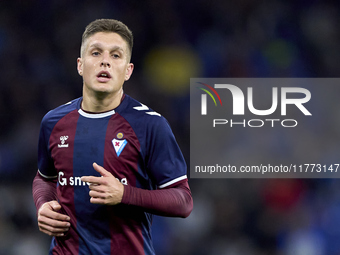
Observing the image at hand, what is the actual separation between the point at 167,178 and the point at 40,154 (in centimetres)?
78

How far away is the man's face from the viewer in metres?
2.12

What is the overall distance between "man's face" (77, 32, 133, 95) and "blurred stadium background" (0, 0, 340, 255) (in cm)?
264

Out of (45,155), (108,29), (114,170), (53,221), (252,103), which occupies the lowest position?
(53,221)

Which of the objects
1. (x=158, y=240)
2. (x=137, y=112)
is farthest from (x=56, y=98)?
(x=137, y=112)

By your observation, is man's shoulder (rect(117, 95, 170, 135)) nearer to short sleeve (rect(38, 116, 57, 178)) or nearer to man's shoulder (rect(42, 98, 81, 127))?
man's shoulder (rect(42, 98, 81, 127))

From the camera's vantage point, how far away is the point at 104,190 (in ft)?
5.98

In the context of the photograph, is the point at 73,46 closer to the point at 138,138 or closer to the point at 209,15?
the point at 209,15

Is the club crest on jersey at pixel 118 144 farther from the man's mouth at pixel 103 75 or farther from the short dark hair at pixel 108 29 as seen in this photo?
the short dark hair at pixel 108 29

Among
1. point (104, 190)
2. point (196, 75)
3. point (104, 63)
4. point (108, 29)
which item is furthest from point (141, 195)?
point (196, 75)

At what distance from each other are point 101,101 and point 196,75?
9.36ft

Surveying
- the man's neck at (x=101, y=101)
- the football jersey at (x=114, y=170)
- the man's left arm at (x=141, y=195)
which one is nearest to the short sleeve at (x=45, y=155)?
the football jersey at (x=114, y=170)

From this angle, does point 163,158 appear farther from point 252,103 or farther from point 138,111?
point 252,103

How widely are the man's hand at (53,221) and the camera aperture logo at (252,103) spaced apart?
3015mm

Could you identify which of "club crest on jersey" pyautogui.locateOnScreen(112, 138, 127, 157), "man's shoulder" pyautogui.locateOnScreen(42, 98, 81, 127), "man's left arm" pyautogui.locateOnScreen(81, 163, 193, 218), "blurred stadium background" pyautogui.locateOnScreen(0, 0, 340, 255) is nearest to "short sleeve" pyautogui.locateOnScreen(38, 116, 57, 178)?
"man's shoulder" pyautogui.locateOnScreen(42, 98, 81, 127)
